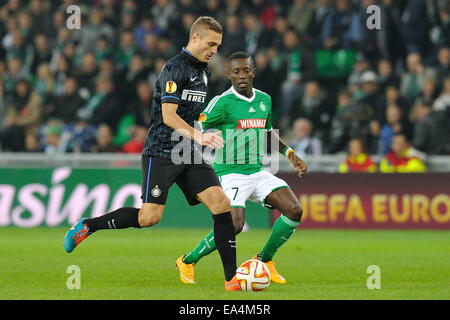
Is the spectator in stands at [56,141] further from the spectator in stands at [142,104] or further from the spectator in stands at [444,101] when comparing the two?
the spectator in stands at [444,101]

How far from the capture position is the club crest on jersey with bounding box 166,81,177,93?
8.53 metres

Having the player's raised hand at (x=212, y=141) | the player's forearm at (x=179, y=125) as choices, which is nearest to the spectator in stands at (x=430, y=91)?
the player's forearm at (x=179, y=125)

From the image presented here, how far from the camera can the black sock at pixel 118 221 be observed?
892 centimetres

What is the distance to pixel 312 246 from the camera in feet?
45.0

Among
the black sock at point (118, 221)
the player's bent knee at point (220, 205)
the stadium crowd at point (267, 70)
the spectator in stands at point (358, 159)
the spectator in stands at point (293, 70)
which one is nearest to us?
the player's bent knee at point (220, 205)

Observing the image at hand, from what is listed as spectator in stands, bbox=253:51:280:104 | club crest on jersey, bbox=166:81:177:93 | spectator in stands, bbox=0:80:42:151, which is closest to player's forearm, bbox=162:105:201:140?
club crest on jersey, bbox=166:81:177:93

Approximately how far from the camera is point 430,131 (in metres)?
16.6

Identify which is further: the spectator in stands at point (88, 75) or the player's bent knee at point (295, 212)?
the spectator in stands at point (88, 75)

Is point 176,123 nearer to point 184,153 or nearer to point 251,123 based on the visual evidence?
point 184,153

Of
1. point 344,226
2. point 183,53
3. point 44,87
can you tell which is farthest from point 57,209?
point 183,53

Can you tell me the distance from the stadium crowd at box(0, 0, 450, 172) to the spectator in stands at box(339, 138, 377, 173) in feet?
0.16

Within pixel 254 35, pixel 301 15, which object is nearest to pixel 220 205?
pixel 254 35

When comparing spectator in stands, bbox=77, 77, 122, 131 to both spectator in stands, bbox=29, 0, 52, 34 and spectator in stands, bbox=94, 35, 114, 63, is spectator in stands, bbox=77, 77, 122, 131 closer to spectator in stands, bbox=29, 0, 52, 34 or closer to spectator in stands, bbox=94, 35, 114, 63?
spectator in stands, bbox=94, 35, 114, 63

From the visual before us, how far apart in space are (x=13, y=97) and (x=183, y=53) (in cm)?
1117
